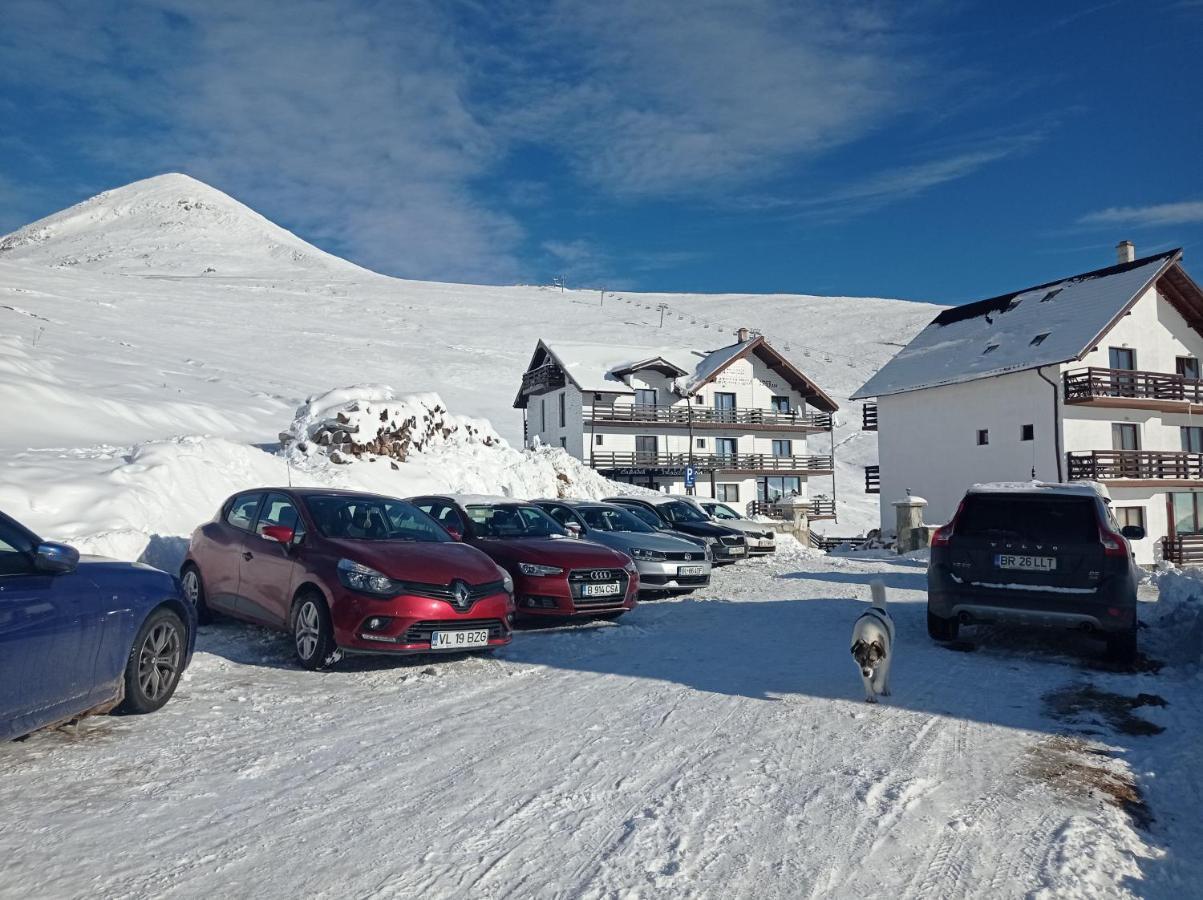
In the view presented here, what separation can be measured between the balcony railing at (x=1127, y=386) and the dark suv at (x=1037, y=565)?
77.8 feet

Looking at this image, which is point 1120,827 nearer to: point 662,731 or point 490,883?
point 662,731

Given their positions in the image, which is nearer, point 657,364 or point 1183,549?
point 1183,549

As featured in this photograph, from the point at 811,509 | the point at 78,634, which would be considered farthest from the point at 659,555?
the point at 811,509

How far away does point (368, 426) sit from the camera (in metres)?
20.0

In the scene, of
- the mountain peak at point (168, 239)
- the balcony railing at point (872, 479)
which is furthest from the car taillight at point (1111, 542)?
the mountain peak at point (168, 239)

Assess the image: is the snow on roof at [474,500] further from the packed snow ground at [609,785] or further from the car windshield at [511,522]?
the packed snow ground at [609,785]

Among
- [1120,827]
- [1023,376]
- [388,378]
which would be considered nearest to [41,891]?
[1120,827]

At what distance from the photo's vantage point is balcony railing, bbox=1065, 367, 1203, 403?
29.8 meters

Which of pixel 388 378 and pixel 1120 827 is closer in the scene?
pixel 1120 827

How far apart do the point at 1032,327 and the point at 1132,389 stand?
4057 millimetres

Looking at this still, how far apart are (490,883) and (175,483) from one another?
1084 centimetres

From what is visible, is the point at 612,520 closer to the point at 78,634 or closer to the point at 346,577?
the point at 346,577

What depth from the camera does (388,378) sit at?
62000mm

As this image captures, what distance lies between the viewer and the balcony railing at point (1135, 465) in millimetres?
29984
